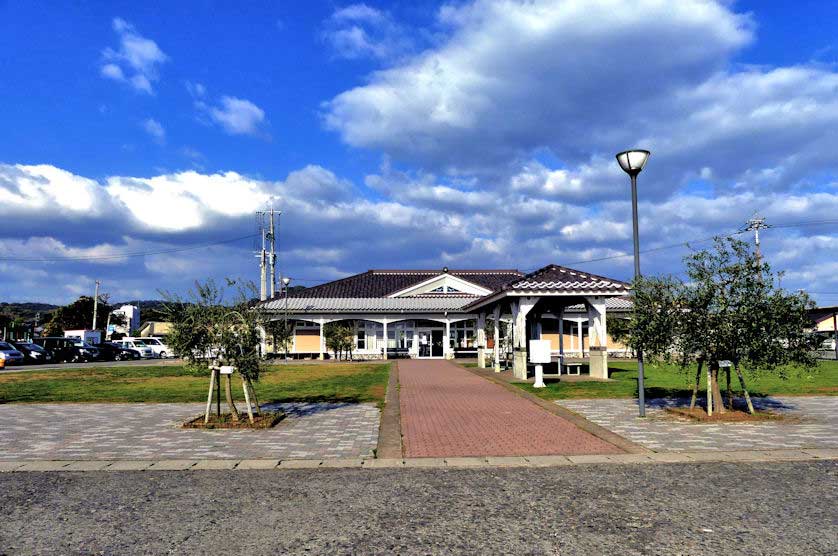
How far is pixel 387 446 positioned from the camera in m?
9.17

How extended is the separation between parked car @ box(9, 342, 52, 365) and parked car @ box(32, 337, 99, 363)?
1.67 ft

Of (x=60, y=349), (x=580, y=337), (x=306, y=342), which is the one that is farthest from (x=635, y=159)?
(x=60, y=349)

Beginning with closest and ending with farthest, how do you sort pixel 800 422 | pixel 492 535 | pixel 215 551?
pixel 215 551
pixel 492 535
pixel 800 422

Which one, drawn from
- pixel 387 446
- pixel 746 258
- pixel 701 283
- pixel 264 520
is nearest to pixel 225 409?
pixel 387 446

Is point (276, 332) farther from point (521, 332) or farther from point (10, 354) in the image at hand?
point (10, 354)

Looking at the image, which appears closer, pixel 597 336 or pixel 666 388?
pixel 666 388

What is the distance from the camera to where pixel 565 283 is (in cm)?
2259

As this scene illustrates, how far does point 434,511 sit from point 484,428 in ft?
17.4

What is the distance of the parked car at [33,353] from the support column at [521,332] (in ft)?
110

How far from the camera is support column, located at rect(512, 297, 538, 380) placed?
21.8 m

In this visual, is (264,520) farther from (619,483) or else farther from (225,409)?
(225,409)

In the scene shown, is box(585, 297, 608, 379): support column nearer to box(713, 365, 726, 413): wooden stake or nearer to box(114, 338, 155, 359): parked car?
box(713, 365, 726, 413): wooden stake

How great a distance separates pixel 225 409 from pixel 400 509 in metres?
8.75

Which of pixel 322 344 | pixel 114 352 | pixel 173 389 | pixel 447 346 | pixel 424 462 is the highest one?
pixel 322 344
